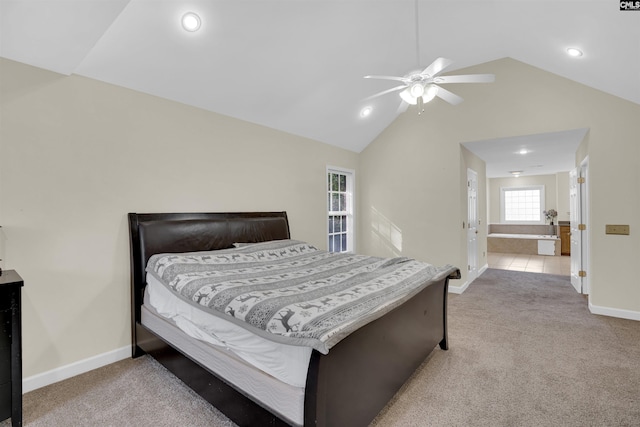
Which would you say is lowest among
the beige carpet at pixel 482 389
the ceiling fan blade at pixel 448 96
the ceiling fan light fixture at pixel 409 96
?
the beige carpet at pixel 482 389

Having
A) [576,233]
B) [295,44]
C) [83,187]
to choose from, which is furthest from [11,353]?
[576,233]

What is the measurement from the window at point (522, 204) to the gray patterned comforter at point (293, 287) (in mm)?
8094

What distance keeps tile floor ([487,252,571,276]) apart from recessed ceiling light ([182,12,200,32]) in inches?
268

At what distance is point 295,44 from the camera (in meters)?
2.96

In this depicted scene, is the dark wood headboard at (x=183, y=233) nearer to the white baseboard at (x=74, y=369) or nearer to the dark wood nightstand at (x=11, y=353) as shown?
the white baseboard at (x=74, y=369)

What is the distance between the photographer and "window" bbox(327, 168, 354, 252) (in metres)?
5.16

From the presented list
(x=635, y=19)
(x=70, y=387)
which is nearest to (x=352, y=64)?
(x=635, y=19)

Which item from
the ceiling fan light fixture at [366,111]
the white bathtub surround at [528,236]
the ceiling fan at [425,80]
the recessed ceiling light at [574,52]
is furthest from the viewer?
the white bathtub surround at [528,236]

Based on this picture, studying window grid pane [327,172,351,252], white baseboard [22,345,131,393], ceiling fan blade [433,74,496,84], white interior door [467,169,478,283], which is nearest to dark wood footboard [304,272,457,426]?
ceiling fan blade [433,74,496,84]

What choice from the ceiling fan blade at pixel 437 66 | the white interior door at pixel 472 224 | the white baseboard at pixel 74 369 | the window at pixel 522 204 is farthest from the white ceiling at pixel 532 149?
the white baseboard at pixel 74 369

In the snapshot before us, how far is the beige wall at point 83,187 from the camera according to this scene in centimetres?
218

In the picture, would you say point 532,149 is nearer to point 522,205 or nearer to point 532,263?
point 532,263

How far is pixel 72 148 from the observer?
2.39 metres

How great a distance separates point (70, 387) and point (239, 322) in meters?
1.66
